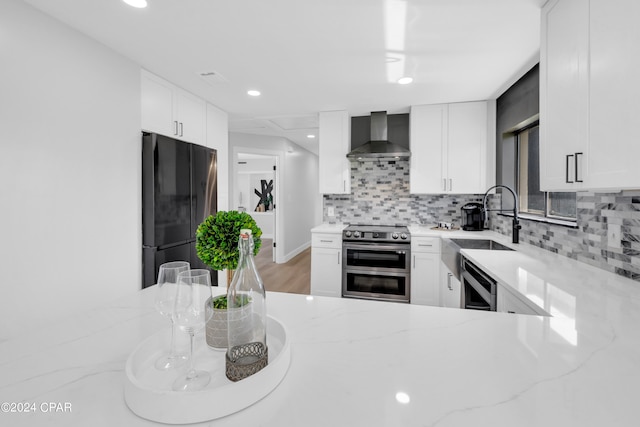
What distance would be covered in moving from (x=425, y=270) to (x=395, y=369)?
2.48 metres

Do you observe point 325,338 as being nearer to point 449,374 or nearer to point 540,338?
point 449,374

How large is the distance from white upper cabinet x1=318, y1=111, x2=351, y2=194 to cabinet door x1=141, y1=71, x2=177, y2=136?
5.49 ft

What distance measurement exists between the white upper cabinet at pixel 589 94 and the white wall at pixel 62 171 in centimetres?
285

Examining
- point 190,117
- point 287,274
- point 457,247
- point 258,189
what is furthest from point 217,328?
point 258,189

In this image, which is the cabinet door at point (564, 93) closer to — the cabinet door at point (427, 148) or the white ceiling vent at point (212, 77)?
the cabinet door at point (427, 148)

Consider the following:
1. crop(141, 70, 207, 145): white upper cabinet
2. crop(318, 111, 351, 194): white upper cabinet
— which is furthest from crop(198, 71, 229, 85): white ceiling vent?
crop(318, 111, 351, 194): white upper cabinet

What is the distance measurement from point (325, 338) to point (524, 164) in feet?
9.62

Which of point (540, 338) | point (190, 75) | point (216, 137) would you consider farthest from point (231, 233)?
point (216, 137)

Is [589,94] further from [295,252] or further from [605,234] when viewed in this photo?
[295,252]

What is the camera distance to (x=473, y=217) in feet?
10.2

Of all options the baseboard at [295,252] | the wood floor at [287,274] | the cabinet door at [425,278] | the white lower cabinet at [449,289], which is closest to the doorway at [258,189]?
the baseboard at [295,252]

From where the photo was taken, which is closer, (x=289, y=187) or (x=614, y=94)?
(x=614, y=94)

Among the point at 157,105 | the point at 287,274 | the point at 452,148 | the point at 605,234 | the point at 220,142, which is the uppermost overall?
the point at 157,105

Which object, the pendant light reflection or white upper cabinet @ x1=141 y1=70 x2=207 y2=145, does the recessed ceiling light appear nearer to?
white upper cabinet @ x1=141 y1=70 x2=207 y2=145
